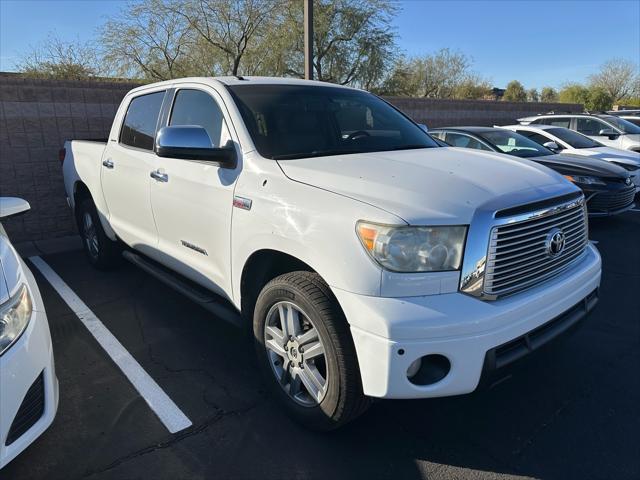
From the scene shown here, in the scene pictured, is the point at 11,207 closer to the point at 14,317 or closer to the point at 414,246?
the point at 14,317

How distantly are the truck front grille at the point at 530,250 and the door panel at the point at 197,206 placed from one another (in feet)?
5.04

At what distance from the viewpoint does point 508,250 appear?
7.25 feet

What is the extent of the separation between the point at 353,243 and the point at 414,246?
271 millimetres

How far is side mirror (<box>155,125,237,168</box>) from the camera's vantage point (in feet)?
9.34

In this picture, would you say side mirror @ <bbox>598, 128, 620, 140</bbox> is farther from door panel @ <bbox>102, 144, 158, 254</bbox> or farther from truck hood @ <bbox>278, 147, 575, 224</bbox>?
door panel @ <bbox>102, 144, 158, 254</bbox>

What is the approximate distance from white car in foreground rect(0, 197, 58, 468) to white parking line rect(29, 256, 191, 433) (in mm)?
666

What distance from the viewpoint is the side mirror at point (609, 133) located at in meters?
10.6

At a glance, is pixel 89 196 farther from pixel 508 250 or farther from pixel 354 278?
pixel 508 250

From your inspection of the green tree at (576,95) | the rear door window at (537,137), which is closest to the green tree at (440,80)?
the green tree at (576,95)

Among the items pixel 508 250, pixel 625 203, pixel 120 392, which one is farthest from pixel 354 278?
pixel 625 203

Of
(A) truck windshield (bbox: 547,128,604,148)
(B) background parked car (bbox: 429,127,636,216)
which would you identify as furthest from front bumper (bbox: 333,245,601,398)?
(A) truck windshield (bbox: 547,128,604,148)

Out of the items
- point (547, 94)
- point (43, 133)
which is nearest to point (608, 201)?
point (43, 133)

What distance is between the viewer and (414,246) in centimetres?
208

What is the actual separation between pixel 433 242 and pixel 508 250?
1.31 feet
